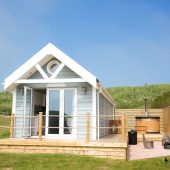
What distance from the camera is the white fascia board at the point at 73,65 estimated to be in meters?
12.7

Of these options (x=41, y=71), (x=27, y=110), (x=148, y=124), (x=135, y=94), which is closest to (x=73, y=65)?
(x=41, y=71)

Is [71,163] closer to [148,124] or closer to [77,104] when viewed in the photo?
[77,104]

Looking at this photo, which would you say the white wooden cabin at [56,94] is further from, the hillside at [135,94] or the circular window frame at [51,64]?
the hillside at [135,94]

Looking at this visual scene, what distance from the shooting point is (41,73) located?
1364 cm

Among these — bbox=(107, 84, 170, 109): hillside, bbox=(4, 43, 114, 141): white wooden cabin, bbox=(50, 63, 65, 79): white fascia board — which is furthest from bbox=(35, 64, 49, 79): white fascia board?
bbox=(107, 84, 170, 109): hillside

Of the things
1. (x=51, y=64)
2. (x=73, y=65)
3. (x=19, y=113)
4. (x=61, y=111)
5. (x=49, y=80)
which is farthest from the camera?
(x=19, y=113)

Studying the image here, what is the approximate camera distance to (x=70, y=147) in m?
11.8

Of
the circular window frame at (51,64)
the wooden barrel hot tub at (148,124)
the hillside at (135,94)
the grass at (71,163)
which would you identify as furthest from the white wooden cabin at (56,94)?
the hillside at (135,94)

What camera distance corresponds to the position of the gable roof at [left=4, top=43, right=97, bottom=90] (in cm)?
1284

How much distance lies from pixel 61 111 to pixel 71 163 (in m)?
3.58

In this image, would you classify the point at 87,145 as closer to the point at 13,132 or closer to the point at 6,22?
the point at 13,132

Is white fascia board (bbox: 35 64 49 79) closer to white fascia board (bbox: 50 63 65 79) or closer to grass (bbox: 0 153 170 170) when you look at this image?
white fascia board (bbox: 50 63 65 79)

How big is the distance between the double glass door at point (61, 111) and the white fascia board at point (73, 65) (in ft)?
3.92

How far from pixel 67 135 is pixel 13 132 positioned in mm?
Answer: 2702
